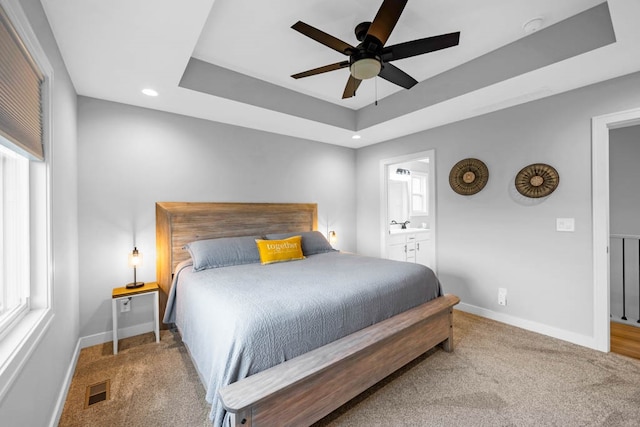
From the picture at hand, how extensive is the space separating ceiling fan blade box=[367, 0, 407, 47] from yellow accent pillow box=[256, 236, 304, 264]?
2143 millimetres

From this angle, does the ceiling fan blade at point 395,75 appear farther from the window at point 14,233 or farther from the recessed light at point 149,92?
the window at point 14,233

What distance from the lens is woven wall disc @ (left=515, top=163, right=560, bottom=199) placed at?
274 centimetres

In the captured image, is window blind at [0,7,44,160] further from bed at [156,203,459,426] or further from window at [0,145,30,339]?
bed at [156,203,459,426]

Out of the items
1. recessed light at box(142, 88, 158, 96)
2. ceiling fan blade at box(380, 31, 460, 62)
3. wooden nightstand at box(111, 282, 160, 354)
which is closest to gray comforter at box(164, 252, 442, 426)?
wooden nightstand at box(111, 282, 160, 354)

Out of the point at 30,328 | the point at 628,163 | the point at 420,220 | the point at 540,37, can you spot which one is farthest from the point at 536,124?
the point at 30,328

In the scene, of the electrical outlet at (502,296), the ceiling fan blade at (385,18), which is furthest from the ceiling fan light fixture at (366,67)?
the electrical outlet at (502,296)

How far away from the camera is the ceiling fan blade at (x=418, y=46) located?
1679mm

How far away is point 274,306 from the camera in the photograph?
164cm

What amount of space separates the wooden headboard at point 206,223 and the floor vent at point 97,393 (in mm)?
963

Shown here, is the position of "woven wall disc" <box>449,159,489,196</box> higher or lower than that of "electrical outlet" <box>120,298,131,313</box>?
higher

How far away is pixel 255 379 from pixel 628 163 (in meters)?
4.90

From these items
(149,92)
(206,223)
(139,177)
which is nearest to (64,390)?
(206,223)

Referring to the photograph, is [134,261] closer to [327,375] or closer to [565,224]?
[327,375]

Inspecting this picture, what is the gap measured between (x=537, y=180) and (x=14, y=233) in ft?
13.4
